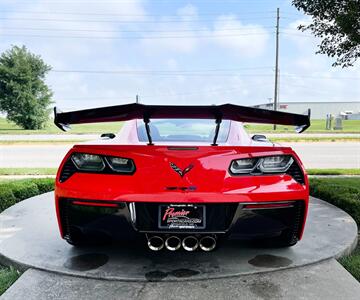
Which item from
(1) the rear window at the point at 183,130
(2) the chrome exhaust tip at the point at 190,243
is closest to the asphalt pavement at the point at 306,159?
(1) the rear window at the point at 183,130

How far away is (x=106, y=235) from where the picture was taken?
273cm

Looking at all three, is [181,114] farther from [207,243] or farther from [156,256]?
[156,256]

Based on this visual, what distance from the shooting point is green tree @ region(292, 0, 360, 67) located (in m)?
5.08

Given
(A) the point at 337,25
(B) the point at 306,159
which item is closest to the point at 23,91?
(B) the point at 306,159

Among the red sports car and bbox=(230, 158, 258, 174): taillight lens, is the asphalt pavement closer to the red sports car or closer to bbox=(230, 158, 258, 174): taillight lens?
the red sports car

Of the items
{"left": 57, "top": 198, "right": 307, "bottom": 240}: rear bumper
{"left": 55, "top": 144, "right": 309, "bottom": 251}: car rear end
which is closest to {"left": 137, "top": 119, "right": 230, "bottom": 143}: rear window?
{"left": 55, "top": 144, "right": 309, "bottom": 251}: car rear end

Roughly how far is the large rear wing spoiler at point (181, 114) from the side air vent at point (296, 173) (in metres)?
0.41

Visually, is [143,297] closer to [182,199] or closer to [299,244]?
[182,199]

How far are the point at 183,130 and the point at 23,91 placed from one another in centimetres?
3369

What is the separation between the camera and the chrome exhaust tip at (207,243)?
2.62 m

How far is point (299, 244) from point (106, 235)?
5.71 ft

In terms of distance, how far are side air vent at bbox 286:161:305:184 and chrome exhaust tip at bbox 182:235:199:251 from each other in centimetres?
83

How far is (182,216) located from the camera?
254 cm

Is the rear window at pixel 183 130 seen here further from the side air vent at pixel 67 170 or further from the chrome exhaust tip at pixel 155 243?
the chrome exhaust tip at pixel 155 243
